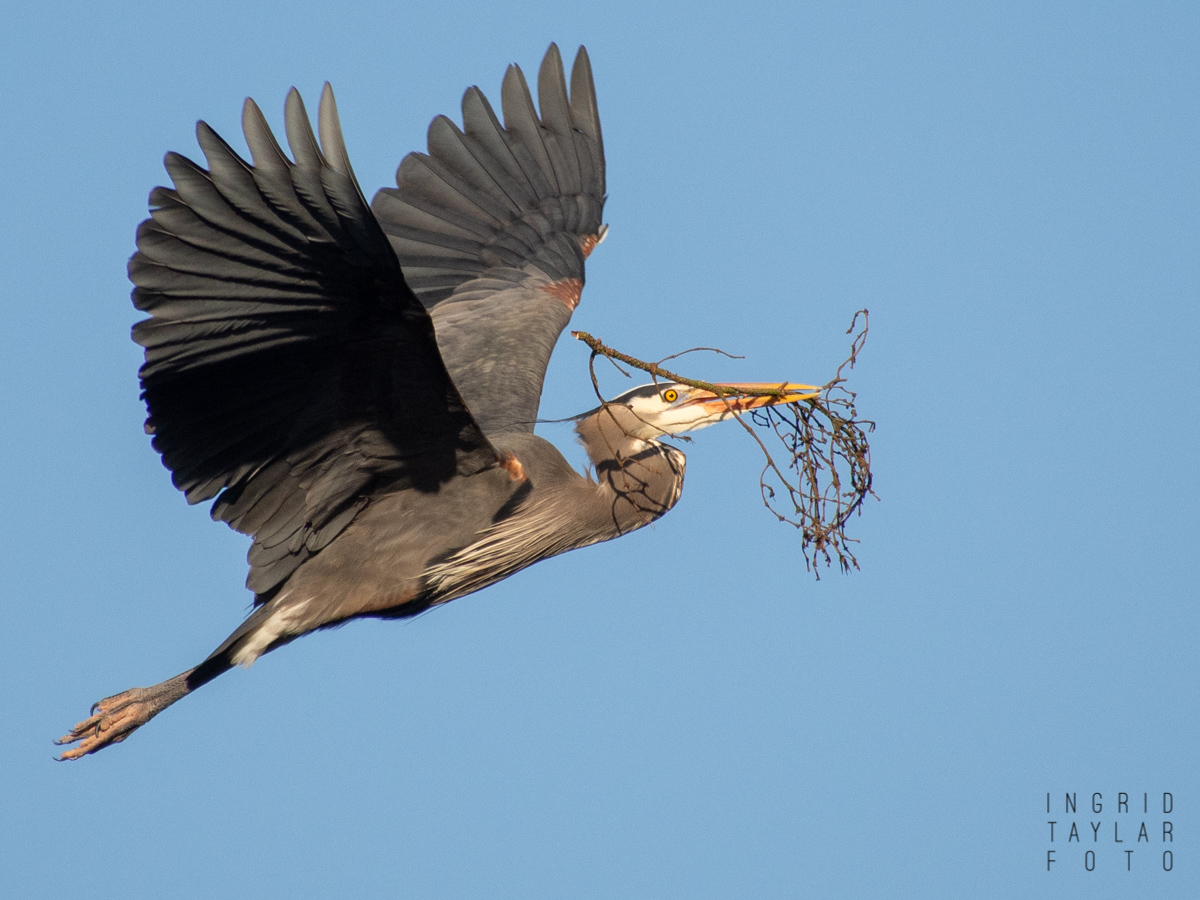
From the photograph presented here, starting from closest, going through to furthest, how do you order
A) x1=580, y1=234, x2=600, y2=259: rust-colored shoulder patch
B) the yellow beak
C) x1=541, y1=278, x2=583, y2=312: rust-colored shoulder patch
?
1. the yellow beak
2. x1=541, y1=278, x2=583, y2=312: rust-colored shoulder patch
3. x1=580, y1=234, x2=600, y2=259: rust-colored shoulder patch

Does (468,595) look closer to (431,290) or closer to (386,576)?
(386,576)

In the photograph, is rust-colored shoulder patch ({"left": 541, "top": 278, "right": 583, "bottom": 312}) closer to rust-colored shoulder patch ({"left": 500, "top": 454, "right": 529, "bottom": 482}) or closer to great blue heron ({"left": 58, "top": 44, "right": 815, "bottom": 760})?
great blue heron ({"left": 58, "top": 44, "right": 815, "bottom": 760})

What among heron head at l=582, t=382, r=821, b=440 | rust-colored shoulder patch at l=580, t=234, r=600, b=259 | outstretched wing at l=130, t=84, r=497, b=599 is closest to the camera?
outstretched wing at l=130, t=84, r=497, b=599

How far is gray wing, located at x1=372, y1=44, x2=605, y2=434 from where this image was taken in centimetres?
703

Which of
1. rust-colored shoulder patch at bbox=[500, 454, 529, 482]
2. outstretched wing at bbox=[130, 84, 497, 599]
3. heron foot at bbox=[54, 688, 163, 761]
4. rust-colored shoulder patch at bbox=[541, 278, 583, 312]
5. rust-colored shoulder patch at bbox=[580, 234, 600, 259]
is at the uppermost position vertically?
rust-colored shoulder patch at bbox=[580, 234, 600, 259]

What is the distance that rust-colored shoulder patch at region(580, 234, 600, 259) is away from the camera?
294 inches

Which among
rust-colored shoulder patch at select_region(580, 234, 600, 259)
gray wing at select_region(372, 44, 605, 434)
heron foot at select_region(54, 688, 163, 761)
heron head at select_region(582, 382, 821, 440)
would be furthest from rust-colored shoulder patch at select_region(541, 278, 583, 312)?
heron foot at select_region(54, 688, 163, 761)

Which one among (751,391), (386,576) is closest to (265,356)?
(386,576)

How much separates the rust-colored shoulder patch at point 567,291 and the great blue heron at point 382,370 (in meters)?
0.01

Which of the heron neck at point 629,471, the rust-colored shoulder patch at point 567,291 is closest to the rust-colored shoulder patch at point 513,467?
the heron neck at point 629,471

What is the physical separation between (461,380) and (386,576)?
57.2 inches

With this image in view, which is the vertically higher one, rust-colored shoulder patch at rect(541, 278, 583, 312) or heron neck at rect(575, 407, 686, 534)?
rust-colored shoulder patch at rect(541, 278, 583, 312)

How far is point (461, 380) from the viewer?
6418 mm

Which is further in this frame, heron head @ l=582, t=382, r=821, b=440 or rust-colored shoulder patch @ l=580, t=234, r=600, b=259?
rust-colored shoulder patch @ l=580, t=234, r=600, b=259
